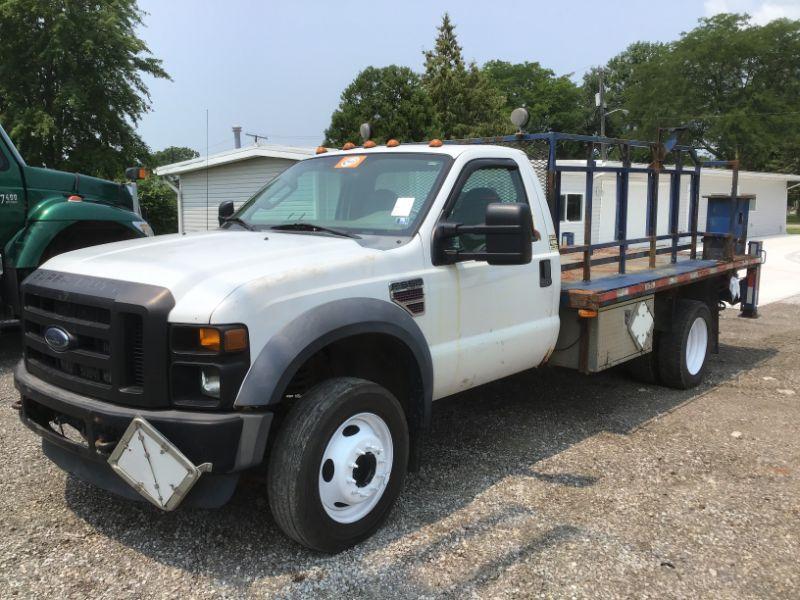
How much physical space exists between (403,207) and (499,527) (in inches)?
70.3

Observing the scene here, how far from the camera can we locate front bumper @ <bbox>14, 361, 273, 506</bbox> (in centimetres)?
291

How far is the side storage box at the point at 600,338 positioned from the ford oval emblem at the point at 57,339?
124 inches

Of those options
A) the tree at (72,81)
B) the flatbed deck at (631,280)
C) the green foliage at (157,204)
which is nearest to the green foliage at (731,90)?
the green foliage at (157,204)

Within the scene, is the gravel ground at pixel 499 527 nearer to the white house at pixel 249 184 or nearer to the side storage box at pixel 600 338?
the side storage box at pixel 600 338

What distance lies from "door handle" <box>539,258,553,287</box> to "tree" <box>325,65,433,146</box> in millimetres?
20545

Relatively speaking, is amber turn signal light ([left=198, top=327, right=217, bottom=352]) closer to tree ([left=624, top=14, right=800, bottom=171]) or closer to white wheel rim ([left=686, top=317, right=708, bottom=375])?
white wheel rim ([left=686, top=317, right=708, bottom=375])

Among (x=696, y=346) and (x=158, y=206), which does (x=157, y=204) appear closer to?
(x=158, y=206)

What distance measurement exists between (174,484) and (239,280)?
2.86 ft

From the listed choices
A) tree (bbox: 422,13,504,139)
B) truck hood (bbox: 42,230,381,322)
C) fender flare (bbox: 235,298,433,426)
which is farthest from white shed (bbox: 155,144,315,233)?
fender flare (bbox: 235,298,433,426)

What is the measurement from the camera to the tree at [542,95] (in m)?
63.2

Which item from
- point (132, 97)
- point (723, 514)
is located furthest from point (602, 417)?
point (132, 97)

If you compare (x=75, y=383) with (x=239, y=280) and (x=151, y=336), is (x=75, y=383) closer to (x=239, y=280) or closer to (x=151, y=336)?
(x=151, y=336)

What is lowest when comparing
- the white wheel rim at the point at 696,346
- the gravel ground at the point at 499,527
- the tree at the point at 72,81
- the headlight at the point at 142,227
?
the gravel ground at the point at 499,527

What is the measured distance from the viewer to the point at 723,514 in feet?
12.7
